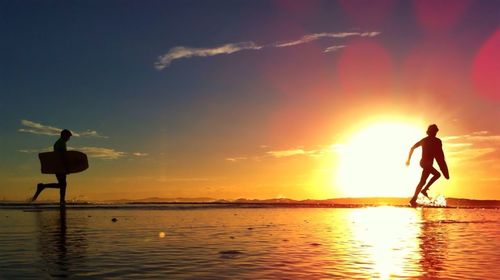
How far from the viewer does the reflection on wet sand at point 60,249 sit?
6.97 m

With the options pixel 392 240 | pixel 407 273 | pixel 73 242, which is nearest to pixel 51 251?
pixel 73 242

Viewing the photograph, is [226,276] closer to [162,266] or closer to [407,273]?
[162,266]

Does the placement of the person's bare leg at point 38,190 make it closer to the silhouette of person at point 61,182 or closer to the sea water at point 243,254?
the silhouette of person at point 61,182

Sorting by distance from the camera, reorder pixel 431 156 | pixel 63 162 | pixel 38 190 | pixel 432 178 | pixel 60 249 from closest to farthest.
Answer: pixel 60 249
pixel 63 162
pixel 38 190
pixel 431 156
pixel 432 178

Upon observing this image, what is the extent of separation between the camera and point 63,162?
2456 centimetres

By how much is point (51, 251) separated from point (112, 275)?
2615 mm

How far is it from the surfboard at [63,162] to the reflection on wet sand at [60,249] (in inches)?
470

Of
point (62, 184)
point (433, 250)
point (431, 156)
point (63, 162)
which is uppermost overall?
point (431, 156)

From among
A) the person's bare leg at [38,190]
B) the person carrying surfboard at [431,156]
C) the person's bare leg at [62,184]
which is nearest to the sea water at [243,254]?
the person's bare leg at [62,184]

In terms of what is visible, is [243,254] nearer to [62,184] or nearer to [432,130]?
[62,184]

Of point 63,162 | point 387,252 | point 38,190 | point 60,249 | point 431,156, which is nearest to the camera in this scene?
point 60,249

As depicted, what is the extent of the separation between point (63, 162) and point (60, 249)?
16485 millimetres

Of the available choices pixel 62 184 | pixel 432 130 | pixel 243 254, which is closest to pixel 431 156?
pixel 432 130

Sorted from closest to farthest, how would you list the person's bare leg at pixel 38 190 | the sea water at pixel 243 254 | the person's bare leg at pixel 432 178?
the sea water at pixel 243 254 → the person's bare leg at pixel 38 190 → the person's bare leg at pixel 432 178
